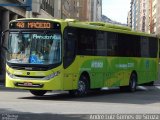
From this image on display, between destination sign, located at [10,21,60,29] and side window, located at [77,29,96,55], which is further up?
destination sign, located at [10,21,60,29]

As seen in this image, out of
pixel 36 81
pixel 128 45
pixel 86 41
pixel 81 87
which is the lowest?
pixel 81 87

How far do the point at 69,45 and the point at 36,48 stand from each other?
51.0 inches

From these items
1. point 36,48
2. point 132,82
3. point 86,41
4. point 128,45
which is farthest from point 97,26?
point 132,82

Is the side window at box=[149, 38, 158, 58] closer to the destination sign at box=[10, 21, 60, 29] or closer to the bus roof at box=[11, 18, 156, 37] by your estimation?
the bus roof at box=[11, 18, 156, 37]

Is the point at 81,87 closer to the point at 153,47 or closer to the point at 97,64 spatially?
the point at 97,64

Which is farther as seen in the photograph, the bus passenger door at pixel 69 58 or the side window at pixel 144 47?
the side window at pixel 144 47

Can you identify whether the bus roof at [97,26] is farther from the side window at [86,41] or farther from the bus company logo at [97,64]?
the bus company logo at [97,64]

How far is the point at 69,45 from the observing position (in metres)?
20.3

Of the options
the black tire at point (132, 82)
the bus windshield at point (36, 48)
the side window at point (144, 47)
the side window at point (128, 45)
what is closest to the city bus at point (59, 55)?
the bus windshield at point (36, 48)

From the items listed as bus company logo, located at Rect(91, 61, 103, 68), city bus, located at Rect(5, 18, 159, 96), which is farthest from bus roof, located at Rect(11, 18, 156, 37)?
bus company logo, located at Rect(91, 61, 103, 68)

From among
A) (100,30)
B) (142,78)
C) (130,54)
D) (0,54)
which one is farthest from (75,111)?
(0,54)

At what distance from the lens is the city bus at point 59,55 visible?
19734 mm

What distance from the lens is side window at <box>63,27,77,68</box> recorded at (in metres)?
20.0

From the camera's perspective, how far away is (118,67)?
25031 mm
